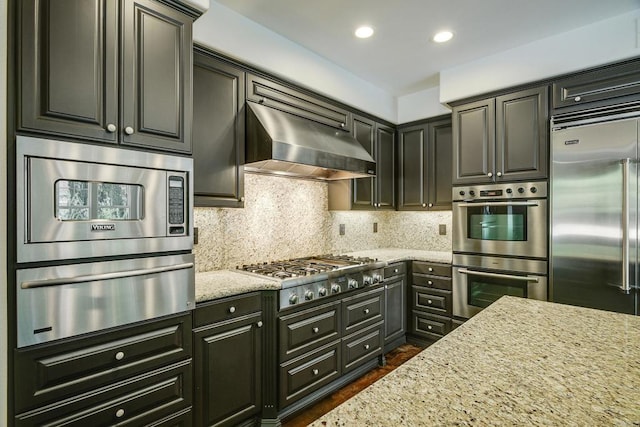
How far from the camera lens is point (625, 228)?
7.30 ft

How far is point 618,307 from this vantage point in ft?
7.48

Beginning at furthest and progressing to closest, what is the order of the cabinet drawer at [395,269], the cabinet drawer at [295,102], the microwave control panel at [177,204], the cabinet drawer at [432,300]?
the cabinet drawer at [432,300]
the cabinet drawer at [395,269]
the cabinet drawer at [295,102]
the microwave control panel at [177,204]

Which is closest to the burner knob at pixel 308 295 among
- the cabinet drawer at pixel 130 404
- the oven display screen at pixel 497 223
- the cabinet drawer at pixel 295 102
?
the cabinet drawer at pixel 130 404

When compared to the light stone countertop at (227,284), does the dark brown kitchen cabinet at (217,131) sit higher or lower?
higher

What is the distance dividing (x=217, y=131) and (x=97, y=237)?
1.07 m

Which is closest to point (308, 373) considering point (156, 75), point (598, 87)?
point (156, 75)

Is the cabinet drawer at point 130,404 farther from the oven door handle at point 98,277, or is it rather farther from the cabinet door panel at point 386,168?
the cabinet door panel at point 386,168

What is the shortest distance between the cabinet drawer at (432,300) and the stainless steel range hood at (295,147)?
1355 mm

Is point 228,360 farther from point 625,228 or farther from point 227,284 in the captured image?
point 625,228

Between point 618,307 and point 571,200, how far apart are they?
2.63ft

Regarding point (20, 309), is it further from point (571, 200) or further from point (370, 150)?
point (571, 200)

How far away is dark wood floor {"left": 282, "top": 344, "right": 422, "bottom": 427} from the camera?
2.24m

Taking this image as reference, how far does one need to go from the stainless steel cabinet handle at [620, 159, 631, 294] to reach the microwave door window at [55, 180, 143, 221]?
3002mm

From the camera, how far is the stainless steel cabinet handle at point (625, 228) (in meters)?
2.22
